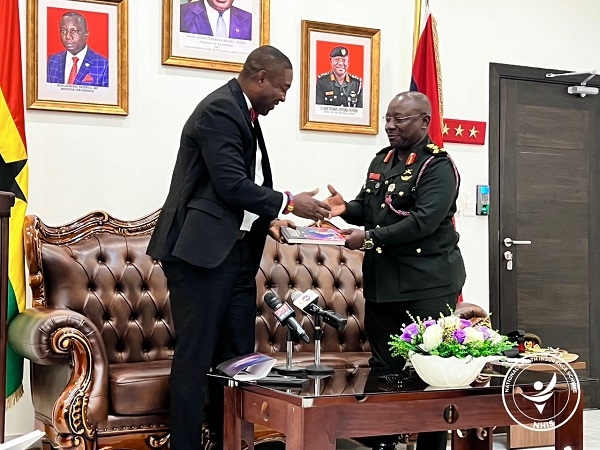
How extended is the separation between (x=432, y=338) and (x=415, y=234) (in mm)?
661

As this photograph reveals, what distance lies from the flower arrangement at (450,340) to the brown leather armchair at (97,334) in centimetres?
113

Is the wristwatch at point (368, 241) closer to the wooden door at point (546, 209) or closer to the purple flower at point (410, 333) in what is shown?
the purple flower at point (410, 333)

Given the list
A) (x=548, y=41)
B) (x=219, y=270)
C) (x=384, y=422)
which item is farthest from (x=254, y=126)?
(x=548, y=41)

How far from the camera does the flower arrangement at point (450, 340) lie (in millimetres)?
2955

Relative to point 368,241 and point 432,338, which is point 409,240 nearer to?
point 368,241

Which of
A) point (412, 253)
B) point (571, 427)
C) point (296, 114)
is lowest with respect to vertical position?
point (571, 427)

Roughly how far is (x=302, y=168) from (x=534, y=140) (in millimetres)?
1647

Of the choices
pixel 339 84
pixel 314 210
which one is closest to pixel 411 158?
pixel 314 210

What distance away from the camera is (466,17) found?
17.8 ft

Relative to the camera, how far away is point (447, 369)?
2.93 metres

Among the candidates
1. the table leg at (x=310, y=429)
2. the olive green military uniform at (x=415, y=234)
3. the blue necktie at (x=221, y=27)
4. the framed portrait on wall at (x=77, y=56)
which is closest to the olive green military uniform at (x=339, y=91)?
the blue necktie at (x=221, y=27)

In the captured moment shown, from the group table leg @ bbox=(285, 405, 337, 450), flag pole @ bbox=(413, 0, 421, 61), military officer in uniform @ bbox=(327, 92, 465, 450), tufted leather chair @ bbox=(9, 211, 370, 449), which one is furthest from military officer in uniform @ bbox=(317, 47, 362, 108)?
table leg @ bbox=(285, 405, 337, 450)

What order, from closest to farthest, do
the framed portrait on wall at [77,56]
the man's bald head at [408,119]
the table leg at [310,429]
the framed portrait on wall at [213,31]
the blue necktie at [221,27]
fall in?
the table leg at [310,429] → the man's bald head at [408,119] → the framed portrait on wall at [77,56] → the framed portrait on wall at [213,31] → the blue necktie at [221,27]

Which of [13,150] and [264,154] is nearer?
[264,154]
